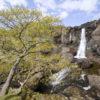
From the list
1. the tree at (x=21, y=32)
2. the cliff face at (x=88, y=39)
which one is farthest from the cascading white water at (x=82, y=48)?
the tree at (x=21, y=32)

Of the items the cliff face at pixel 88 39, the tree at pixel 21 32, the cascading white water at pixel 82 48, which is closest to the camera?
the tree at pixel 21 32

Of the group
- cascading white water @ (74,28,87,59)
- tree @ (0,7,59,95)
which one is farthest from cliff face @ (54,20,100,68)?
tree @ (0,7,59,95)

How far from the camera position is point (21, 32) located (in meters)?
28.6

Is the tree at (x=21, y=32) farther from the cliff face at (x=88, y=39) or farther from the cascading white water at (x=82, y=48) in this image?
the cascading white water at (x=82, y=48)

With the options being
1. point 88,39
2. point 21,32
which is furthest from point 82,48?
point 21,32

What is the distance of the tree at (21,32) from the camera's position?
28.4 meters

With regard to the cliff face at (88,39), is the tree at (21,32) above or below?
below

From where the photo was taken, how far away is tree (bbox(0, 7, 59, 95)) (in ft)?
93.2

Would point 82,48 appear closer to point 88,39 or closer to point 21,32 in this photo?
point 88,39

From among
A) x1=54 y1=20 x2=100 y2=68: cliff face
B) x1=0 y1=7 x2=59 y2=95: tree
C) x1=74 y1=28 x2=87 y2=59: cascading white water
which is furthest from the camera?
x1=74 y1=28 x2=87 y2=59: cascading white water

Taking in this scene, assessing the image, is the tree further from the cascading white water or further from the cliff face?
the cascading white water

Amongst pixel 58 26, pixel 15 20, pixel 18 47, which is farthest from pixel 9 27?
pixel 58 26

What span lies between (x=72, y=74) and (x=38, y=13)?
46.7 ft

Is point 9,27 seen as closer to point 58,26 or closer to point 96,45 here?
point 58,26
